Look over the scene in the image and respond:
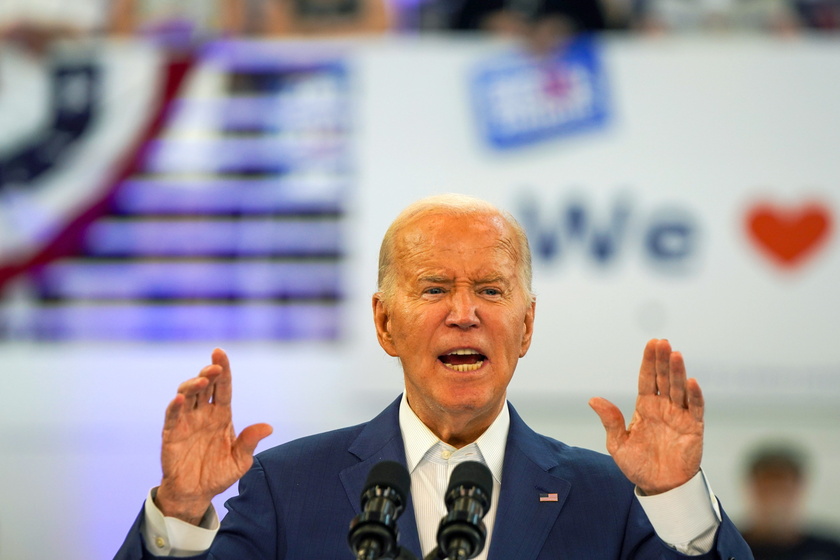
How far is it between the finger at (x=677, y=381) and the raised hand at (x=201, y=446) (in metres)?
0.76

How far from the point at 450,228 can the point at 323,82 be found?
2735mm

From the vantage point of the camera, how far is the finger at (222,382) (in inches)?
72.6

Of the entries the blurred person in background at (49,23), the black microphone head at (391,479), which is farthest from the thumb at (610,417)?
A: the blurred person in background at (49,23)

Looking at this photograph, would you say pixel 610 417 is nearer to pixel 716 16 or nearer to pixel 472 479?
pixel 472 479

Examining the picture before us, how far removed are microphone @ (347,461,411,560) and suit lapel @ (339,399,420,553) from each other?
440 mm

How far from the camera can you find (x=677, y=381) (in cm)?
190

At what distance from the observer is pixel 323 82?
469 centimetres

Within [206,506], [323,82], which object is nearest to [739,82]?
[323,82]

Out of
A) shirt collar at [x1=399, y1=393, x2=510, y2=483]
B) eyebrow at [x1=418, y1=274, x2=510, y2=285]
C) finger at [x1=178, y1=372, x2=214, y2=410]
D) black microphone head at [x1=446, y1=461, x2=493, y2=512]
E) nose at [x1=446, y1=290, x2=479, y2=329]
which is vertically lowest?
shirt collar at [x1=399, y1=393, x2=510, y2=483]

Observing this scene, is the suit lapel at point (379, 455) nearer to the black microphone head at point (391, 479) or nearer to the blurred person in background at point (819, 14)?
the black microphone head at point (391, 479)

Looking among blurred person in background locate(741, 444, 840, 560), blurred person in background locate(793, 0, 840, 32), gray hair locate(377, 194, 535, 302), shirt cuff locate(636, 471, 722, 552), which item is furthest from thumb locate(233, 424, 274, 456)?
blurred person in background locate(793, 0, 840, 32)

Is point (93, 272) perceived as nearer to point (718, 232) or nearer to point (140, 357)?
point (140, 357)

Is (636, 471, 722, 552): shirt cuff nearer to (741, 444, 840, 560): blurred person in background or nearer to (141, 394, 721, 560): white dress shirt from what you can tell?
(141, 394, 721, 560): white dress shirt

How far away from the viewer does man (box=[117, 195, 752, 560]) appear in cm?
186
